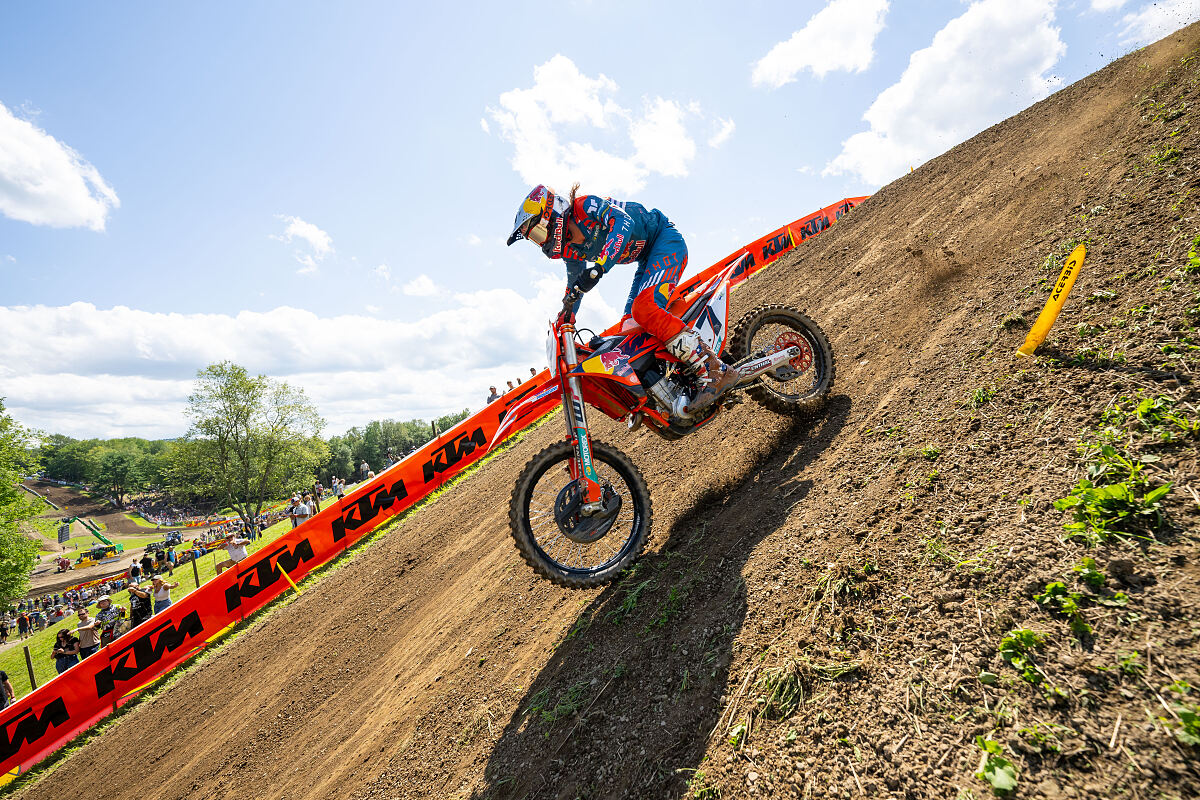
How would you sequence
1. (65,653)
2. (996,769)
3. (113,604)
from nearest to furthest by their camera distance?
(996,769) → (65,653) → (113,604)

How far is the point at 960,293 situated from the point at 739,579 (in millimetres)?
5316

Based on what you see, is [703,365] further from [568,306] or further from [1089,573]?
[1089,573]

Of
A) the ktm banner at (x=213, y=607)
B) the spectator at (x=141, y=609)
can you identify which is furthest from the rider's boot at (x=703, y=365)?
the spectator at (x=141, y=609)

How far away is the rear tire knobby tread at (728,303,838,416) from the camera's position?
614cm

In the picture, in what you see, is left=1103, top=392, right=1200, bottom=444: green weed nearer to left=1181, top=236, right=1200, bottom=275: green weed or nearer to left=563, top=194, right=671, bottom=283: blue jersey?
left=1181, top=236, right=1200, bottom=275: green weed

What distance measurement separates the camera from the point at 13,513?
2836 centimetres

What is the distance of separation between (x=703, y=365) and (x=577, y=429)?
66.8 inches

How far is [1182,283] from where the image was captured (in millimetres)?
3768

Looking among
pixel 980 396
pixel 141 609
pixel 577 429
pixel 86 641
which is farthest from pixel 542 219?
pixel 141 609

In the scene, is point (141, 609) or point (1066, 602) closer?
point (1066, 602)

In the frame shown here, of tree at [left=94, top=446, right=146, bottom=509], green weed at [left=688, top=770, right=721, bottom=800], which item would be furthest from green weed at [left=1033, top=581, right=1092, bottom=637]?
tree at [left=94, top=446, right=146, bottom=509]

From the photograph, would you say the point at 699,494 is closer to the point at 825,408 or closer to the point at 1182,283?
the point at 825,408

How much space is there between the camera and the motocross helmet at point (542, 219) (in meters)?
5.39

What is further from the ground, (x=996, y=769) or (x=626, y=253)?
(x=626, y=253)
